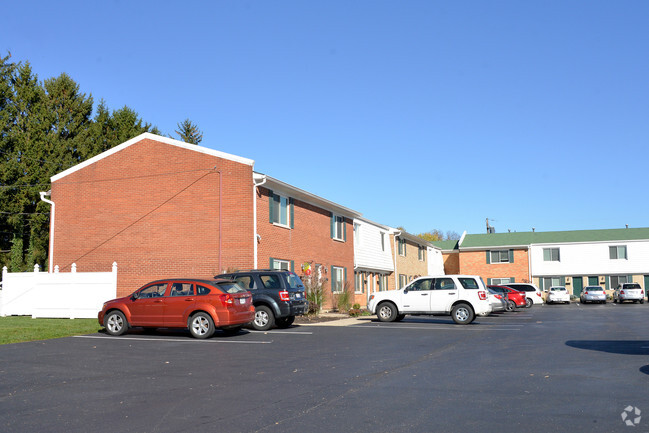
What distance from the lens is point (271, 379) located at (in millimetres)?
9602

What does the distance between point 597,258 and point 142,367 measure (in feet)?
175

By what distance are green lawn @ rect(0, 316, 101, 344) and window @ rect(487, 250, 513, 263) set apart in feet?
146

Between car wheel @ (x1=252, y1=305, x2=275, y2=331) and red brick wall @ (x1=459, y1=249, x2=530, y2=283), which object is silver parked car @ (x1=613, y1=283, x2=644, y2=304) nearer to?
red brick wall @ (x1=459, y1=249, x2=530, y2=283)

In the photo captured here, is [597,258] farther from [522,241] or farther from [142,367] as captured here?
[142,367]

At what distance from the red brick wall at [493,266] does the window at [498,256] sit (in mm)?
372

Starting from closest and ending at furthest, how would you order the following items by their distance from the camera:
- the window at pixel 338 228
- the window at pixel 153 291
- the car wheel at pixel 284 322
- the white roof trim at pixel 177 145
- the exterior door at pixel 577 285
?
the window at pixel 153 291 < the car wheel at pixel 284 322 < the white roof trim at pixel 177 145 < the window at pixel 338 228 < the exterior door at pixel 577 285

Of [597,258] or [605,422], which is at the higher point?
[597,258]

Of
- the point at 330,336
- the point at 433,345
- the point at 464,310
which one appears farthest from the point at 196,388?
the point at 464,310

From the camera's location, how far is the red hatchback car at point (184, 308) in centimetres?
1638

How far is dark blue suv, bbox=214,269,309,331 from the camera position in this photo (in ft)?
62.1

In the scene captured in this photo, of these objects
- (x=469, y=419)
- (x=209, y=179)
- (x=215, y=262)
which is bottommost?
(x=469, y=419)

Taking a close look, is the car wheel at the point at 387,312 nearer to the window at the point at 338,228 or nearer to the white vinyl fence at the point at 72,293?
the white vinyl fence at the point at 72,293

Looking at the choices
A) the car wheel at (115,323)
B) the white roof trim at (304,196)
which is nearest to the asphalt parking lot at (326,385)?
the car wheel at (115,323)

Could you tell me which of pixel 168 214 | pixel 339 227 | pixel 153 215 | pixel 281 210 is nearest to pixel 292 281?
pixel 281 210
